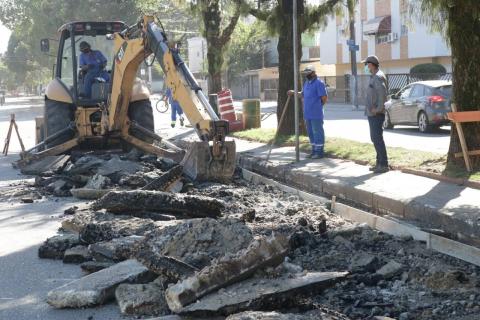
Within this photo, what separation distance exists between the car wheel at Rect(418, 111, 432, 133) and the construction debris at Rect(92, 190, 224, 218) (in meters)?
14.5

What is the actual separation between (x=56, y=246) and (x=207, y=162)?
366 cm

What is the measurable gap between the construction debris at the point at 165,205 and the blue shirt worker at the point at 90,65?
6735 millimetres

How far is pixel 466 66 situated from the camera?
11688mm

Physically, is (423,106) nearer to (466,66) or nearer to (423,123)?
(423,123)

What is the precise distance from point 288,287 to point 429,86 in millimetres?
18352

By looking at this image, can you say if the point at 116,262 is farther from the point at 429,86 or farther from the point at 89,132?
the point at 429,86

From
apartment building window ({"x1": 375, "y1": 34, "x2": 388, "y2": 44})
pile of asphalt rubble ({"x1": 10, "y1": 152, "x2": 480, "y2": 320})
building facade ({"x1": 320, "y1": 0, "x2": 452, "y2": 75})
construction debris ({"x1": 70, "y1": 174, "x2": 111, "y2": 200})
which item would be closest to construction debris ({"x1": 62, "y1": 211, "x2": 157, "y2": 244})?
pile of asphalt rubble ({"x1": 10, "y1": 152, "x2": 480, "y2": 320})

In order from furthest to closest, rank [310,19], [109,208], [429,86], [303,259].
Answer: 1. [429,86]
2. [310,19]
3. [109,208]
4. [303,259]

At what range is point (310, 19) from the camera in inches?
760

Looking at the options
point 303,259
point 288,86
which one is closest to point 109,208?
point 303,259

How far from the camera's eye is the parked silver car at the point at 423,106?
21.8 m

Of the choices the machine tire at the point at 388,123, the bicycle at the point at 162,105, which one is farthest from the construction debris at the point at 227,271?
the bicycle at the point at 162,105

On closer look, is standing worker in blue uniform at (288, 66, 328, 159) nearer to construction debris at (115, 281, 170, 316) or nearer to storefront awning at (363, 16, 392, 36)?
construction debris at (115, 281, 170, 316)

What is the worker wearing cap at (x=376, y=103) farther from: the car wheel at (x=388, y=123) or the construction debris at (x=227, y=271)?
the car wheel at (x=388, y=123)
